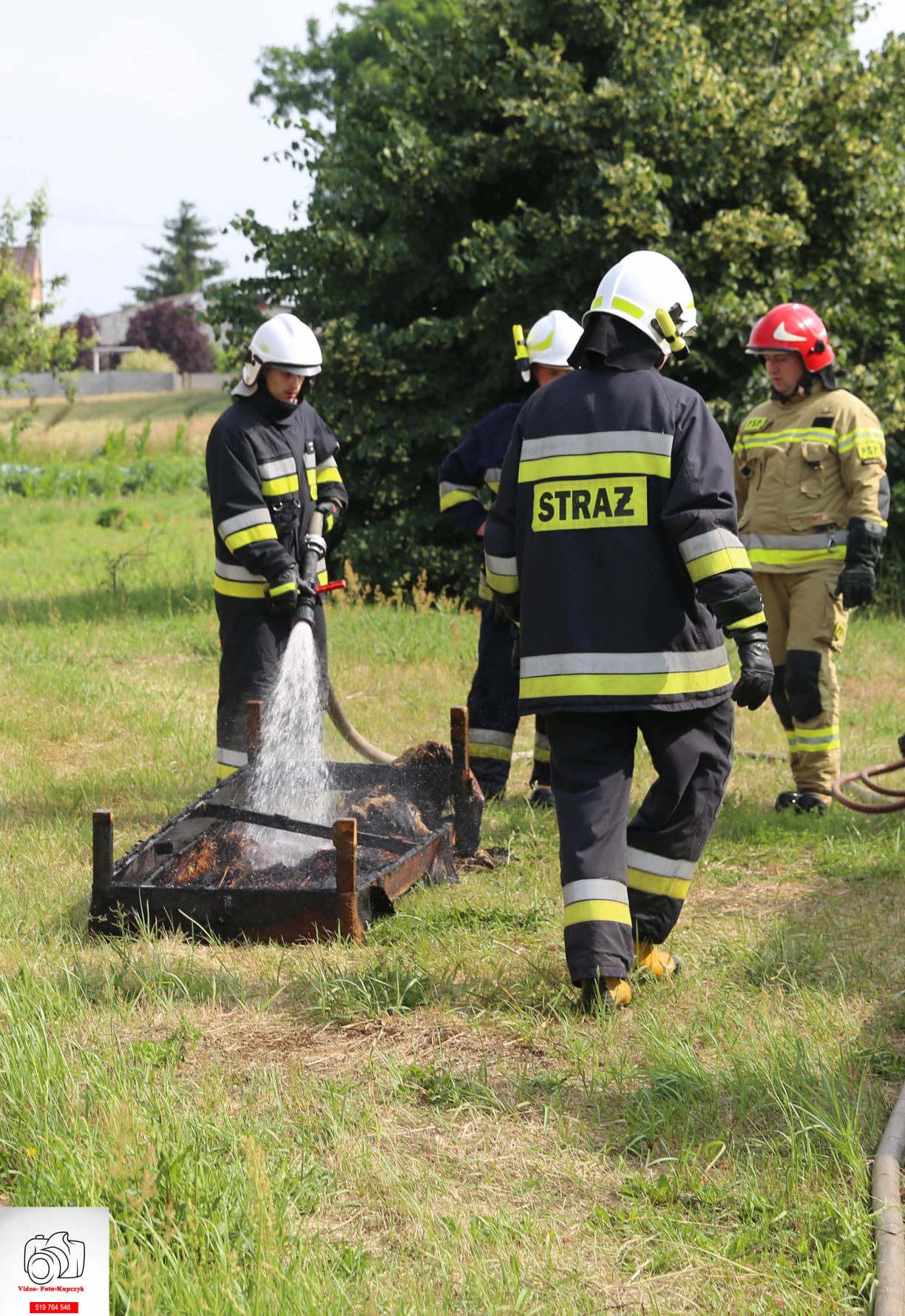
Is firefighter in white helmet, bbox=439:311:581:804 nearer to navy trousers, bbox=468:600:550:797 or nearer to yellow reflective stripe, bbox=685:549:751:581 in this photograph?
navy trousers, bbox=468:600:550:797

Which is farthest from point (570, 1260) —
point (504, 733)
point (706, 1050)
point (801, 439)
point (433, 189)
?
point (433, 189)

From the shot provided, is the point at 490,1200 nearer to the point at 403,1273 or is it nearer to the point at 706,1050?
the point at 403,1273

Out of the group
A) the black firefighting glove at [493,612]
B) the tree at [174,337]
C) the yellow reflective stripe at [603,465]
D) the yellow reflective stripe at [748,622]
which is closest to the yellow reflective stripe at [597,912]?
the yellow reflective stripe at [748,622]

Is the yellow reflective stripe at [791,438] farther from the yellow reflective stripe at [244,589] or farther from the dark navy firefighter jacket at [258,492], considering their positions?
the yellow reflective stripe at [244,589]

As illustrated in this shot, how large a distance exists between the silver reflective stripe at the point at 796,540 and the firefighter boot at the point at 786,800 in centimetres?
119

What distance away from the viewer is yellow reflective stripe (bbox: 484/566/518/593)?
4.00m

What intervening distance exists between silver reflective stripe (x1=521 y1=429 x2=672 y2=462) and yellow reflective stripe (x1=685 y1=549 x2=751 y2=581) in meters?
0.32

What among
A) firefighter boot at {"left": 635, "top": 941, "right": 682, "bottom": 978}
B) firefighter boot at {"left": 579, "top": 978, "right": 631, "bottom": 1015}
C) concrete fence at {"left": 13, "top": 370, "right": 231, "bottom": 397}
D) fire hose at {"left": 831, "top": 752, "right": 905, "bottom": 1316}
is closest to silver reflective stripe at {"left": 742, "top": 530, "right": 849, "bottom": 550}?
firefighter boot at {"left": 635, "top": 941, "right": 682, "bottom": 978}

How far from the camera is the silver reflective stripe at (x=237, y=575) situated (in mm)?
5492

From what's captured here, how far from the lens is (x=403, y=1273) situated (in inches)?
94.7

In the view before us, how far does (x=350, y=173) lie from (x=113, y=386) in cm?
4918

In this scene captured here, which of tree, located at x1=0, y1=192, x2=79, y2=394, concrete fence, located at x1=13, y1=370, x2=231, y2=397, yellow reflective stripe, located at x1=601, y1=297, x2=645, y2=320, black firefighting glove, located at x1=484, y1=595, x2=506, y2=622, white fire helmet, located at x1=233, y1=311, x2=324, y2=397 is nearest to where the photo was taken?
yellow reflective stripe, located at x1=601, y1=297, x2=645, y2=320

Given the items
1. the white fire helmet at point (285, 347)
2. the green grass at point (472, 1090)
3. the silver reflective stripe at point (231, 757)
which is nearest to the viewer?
the green grass at point (472, 1090)

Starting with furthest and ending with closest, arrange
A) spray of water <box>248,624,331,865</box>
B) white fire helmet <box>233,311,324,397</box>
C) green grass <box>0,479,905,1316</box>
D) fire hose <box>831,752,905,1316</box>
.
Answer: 1. white fire helmet <box>233,311,324,397</box>
2. spray of water <box>248,624,331,865</box>
3. green grass <box>0,479,905,1316</box>
4. fire hose <box>831,752,905,1316</box>
